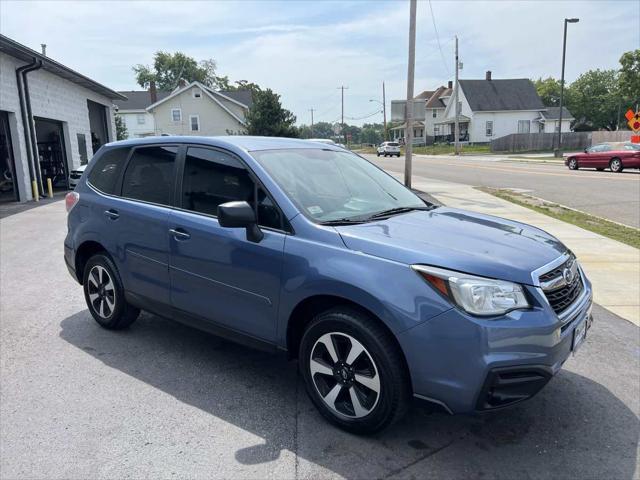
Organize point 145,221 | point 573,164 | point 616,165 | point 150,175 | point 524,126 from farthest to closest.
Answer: point 524,126, point 573,164, point 616,165, point 150,175, point 145,221

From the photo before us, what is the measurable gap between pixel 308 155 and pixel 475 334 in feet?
6.86

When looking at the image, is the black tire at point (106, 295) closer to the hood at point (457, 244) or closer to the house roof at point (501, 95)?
the hood at point (457, 244)

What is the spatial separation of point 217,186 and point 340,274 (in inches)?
54.4

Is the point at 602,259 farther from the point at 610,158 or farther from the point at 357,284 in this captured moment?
the point at 610,158

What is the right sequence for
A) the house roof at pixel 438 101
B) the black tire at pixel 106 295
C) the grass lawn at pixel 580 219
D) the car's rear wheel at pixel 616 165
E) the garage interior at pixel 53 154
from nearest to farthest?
the black tire at pixel 106 295 < the grass lawn at pixel 580 219 < the garage interior at pixel 53 154 < the car's rear wheel at pixel 616 165 < the house roof at pixel 438 101

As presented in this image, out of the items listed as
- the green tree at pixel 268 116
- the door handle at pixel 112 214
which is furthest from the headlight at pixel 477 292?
the green tree at pixel 268 116

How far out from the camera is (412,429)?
10.5ft

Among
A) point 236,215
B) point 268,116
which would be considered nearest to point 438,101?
point 268,116

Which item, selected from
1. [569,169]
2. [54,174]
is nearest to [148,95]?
[54,174]

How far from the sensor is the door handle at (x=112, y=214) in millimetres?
4524

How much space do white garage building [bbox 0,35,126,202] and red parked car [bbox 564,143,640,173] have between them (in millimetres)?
24652

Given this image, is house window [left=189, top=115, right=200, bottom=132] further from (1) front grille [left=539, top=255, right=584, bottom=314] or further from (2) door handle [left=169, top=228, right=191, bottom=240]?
(1) front grille [left=539, top=255, right=584, bottom=314]

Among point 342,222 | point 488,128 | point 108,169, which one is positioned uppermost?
point 488,128

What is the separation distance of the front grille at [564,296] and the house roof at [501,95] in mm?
62688
